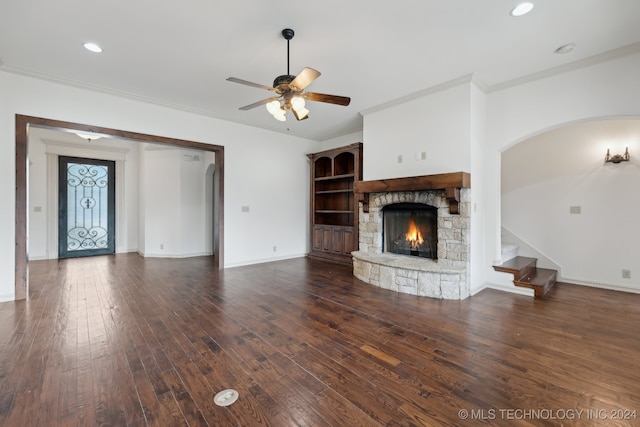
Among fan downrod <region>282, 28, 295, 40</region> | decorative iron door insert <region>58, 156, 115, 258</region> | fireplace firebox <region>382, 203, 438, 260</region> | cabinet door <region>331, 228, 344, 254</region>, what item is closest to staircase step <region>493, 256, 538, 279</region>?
fireplace firebox <region>382, 203, 438, 260</region>

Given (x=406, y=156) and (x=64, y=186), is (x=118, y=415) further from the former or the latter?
(x=64, y=186)

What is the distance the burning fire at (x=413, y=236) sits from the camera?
459cm

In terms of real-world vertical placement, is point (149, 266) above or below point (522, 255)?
below

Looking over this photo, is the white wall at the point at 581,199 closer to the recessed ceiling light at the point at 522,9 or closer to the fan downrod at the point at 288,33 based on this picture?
the recessed ceiling light at the point at 522,9

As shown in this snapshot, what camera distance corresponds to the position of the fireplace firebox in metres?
4.44

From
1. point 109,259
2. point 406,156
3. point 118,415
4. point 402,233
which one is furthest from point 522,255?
point 109,259

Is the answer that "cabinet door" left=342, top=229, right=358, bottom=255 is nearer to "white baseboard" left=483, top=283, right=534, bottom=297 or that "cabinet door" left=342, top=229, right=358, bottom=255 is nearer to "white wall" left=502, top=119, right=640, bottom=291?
"white baseboard" left=483, top=283, right=534, bottom=297

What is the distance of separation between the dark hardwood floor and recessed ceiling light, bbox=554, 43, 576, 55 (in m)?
3.08

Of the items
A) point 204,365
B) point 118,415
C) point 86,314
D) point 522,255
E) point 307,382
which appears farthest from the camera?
point 522,255

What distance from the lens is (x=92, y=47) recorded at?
3.16m

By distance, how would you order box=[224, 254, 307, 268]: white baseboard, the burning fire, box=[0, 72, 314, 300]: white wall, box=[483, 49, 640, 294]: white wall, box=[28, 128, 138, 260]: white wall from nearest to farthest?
box=[483, 49, 640, 294]: white wall < box=[0, 72, 314, 300]: white wall < the burning fire < box=[224, 254, 307, 268]: white baseboard < box=[28, 128, 138, 260]: white wall

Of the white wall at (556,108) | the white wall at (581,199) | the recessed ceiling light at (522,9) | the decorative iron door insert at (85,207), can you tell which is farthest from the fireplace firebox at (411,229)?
the decorative iron door insert at (85,207)

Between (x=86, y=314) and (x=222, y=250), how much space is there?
8.57 ft

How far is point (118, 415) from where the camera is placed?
1634 mm
